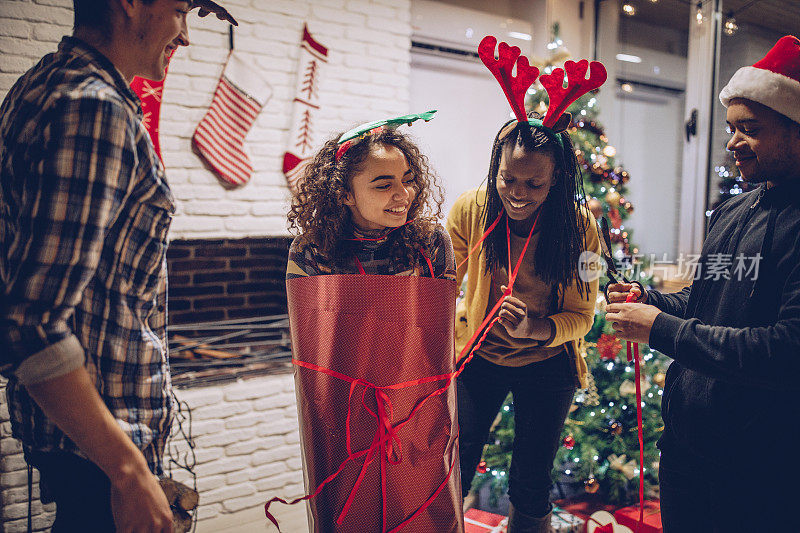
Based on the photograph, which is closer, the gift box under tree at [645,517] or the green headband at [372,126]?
the green headband at [372,126]

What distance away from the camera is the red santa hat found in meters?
1.18

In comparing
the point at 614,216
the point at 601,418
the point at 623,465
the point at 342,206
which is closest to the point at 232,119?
the point at 342,206

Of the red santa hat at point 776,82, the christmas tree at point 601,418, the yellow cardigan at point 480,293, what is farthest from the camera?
the christmas tree at point 601,418

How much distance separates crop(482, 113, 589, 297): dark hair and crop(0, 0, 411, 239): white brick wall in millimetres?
1506

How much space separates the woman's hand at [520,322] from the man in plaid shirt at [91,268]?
0.84 m

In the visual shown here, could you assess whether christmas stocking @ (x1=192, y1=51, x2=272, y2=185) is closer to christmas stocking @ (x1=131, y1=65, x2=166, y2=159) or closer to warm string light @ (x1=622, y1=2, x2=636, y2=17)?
christmas stocking @ (x1=131, y1=65, x2=166, y2=159)

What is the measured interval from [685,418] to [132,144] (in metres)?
1.34

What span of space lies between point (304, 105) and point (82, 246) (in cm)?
217

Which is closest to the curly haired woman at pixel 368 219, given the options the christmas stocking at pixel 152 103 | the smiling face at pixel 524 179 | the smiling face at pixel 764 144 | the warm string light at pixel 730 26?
the smiling face at pixel 524 179

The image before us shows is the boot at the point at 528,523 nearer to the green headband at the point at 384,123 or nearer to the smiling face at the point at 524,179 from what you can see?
the smiling face at the point at 524,179

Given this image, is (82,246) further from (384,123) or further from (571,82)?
(571,82)

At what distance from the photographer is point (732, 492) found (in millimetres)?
1206

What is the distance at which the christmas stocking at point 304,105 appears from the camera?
2717 millimetres

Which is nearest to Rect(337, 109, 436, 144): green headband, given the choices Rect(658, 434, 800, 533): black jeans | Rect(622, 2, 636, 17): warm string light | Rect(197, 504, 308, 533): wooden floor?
Rect(658, 434, 800, 533): black jeans
